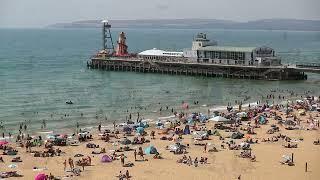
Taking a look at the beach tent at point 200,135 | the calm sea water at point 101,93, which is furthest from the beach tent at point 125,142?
the calm sea water at point 101,93

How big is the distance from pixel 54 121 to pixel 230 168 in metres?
19.9

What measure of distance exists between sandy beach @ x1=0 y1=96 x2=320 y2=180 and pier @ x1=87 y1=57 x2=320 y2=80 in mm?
32274

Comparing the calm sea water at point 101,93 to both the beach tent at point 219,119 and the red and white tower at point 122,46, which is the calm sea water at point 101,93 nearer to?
the red and white tower at point 122,46

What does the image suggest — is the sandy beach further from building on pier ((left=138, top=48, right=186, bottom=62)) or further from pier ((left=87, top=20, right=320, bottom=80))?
building on pier ((left=138, top=48, right=186, bottom=62))

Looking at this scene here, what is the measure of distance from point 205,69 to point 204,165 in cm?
4695

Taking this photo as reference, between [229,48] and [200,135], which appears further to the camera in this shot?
[229,48]

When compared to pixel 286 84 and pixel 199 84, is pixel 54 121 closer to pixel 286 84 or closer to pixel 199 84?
pixel 199 84

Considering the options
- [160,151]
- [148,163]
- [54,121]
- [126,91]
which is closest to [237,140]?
[160,151]

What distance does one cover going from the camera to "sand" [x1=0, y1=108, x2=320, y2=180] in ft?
88.1

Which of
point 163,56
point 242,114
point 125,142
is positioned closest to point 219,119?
point 242,114

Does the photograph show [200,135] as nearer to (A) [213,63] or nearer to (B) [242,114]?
(B) [242,114]

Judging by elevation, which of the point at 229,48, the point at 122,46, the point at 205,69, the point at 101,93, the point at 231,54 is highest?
the point at 229,48

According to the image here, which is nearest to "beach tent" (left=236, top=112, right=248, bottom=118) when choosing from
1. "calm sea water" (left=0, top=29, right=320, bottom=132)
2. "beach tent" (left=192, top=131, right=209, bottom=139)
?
"beach tent" (left=192, top=131, right=209, bottom=139)

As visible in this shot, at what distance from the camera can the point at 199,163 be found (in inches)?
1152
